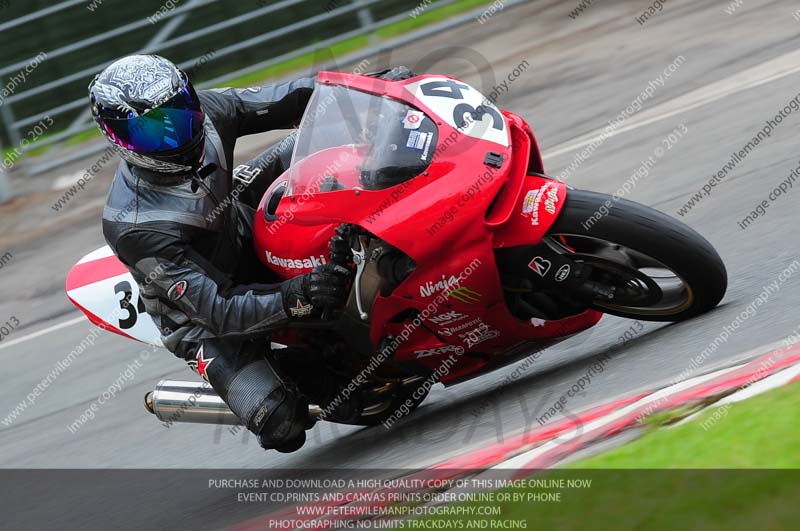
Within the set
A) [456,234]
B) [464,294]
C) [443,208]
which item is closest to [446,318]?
[464,294]

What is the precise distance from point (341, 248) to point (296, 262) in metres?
0.39

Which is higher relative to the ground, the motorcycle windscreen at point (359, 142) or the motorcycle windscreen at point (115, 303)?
the motorcycle windscreen at point (359, 142)

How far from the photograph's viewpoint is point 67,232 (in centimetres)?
928

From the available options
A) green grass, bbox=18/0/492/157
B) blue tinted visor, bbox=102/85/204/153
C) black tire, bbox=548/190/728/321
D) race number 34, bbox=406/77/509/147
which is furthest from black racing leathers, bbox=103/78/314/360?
green grass, bbox=18/0/492/157

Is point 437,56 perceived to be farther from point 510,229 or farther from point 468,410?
point 468,410

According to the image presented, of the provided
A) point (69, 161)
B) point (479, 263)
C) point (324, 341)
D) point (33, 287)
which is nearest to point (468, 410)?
point (324, 341)

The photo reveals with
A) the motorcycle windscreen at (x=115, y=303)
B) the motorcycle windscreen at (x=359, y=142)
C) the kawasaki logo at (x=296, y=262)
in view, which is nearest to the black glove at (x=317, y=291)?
the kawasaki logo at (x=296, y=262)

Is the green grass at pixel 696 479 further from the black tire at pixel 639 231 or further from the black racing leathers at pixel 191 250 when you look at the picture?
the black racing leathers at pixel 191 250

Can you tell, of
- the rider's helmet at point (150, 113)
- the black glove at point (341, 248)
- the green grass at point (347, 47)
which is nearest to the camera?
the black glove at point (341, 248)

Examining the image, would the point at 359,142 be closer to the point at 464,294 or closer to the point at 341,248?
the point at 341,248

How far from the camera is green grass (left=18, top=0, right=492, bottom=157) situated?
34.9 ft

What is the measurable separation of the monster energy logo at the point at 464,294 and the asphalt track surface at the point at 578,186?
551 mm

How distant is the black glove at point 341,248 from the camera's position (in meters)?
4.34

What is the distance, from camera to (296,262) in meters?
4.70
